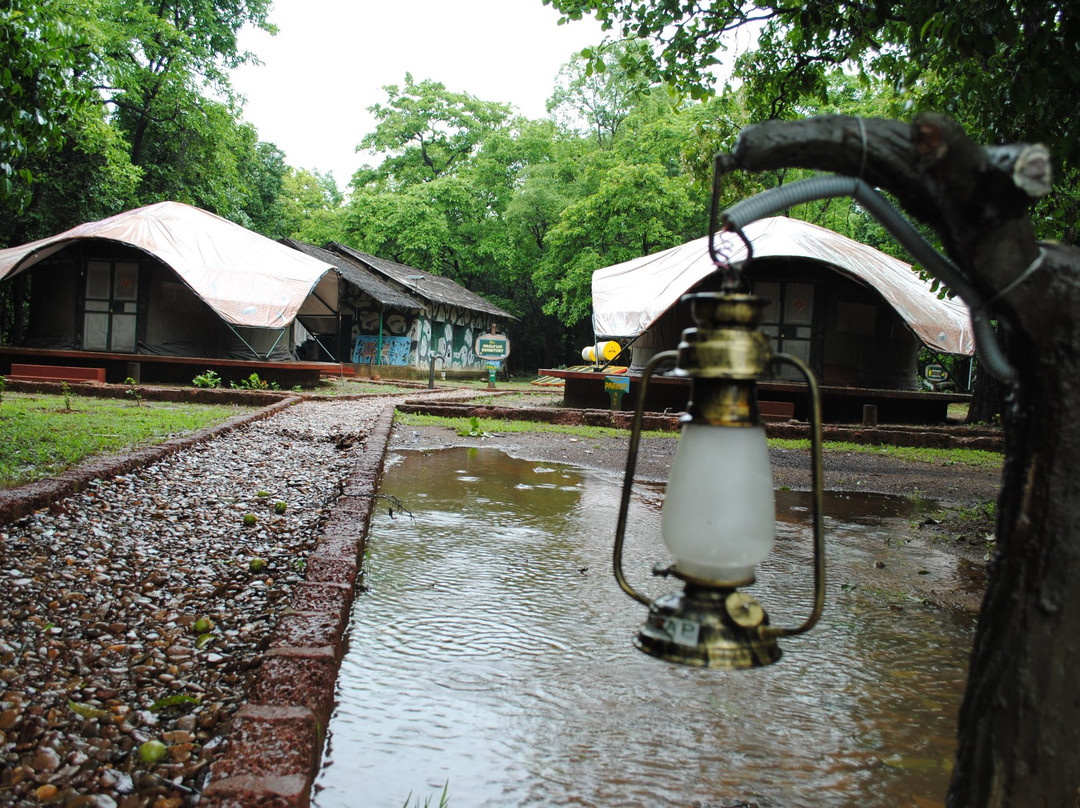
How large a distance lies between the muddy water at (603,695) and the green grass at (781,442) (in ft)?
20.6

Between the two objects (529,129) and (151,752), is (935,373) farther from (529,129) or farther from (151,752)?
(151,752)

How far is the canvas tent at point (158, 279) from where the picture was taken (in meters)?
16.4

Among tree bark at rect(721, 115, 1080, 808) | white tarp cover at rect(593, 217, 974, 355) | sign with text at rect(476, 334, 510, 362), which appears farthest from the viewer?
sign with text at rect(476, 334, 510, 362)

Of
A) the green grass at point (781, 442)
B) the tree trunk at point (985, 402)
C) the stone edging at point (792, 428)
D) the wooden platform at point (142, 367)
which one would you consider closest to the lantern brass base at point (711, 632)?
the green grass at point (781, 442)

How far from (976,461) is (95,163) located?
20.2 meters

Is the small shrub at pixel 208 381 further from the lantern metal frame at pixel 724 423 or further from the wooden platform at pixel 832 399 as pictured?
the lantern metal frame at pixel 724 423

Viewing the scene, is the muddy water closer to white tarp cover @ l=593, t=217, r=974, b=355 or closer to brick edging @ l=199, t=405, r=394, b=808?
brick edging @ l=199, t=405, r=394, b=808

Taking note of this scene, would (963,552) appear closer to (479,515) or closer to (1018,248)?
(479,515)

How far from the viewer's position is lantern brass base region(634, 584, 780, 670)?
1.07m

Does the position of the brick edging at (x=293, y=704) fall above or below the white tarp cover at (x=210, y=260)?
below

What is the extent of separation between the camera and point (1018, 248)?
1.05 metres

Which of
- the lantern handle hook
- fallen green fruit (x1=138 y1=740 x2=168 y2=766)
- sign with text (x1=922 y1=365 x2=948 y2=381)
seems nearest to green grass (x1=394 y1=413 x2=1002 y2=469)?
fallen green fruit (x1=138 y1=740 x2=168 y2=766)

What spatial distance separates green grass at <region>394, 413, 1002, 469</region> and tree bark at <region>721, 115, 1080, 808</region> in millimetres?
9550

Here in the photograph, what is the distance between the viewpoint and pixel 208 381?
1503cm
